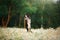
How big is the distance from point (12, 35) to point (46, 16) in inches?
24.8

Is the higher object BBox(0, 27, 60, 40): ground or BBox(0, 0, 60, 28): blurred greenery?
BBox(0, 0, 60, 28): blurred greenery

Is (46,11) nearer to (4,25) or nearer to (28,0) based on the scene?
(28,0)

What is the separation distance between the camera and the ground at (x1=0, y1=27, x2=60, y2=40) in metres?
2.71

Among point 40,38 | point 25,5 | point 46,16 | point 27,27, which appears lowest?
point 40,38

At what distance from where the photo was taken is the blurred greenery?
2756 millimetres

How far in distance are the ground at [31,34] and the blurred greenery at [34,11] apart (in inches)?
3.2

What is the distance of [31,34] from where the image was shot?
272cm

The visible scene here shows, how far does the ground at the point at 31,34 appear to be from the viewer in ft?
8.89

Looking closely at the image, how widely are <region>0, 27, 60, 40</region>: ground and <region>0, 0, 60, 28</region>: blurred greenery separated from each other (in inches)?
3.2

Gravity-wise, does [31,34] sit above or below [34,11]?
below

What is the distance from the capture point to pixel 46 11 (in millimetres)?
2787

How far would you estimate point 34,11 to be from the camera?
279 cm

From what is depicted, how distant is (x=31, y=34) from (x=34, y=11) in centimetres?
38

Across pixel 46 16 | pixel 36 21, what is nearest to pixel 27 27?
pixel 36 21
